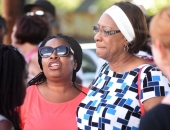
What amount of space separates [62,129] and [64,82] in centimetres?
53

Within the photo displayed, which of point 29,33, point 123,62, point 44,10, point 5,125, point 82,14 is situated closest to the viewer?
point 5,125

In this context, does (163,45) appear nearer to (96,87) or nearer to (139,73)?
(139,73)

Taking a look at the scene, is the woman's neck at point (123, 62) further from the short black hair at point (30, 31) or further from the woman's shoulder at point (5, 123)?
the short black hair at point (30, 31)

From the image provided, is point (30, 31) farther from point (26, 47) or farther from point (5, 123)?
point (5, 123)

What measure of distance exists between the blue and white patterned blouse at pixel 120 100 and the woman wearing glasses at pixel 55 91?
485mm

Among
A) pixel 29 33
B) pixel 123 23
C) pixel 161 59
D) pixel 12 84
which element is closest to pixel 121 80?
pixel 123 23

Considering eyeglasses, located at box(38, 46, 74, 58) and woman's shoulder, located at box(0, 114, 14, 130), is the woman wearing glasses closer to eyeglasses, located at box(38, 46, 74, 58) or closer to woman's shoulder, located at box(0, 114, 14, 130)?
eyeglasses, located at box(38, 46, 74, 58)

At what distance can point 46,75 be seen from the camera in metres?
4.88

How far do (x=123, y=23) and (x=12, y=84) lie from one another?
1041 mm

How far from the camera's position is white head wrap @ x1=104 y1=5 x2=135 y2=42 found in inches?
163

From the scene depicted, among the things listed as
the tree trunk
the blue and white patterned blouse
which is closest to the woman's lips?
the blue and white patterned blouse

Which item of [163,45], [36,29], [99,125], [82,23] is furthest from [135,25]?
[82,23]

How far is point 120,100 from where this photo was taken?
393 centimetres

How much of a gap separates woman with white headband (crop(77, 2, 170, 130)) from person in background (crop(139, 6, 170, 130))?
1.09m
